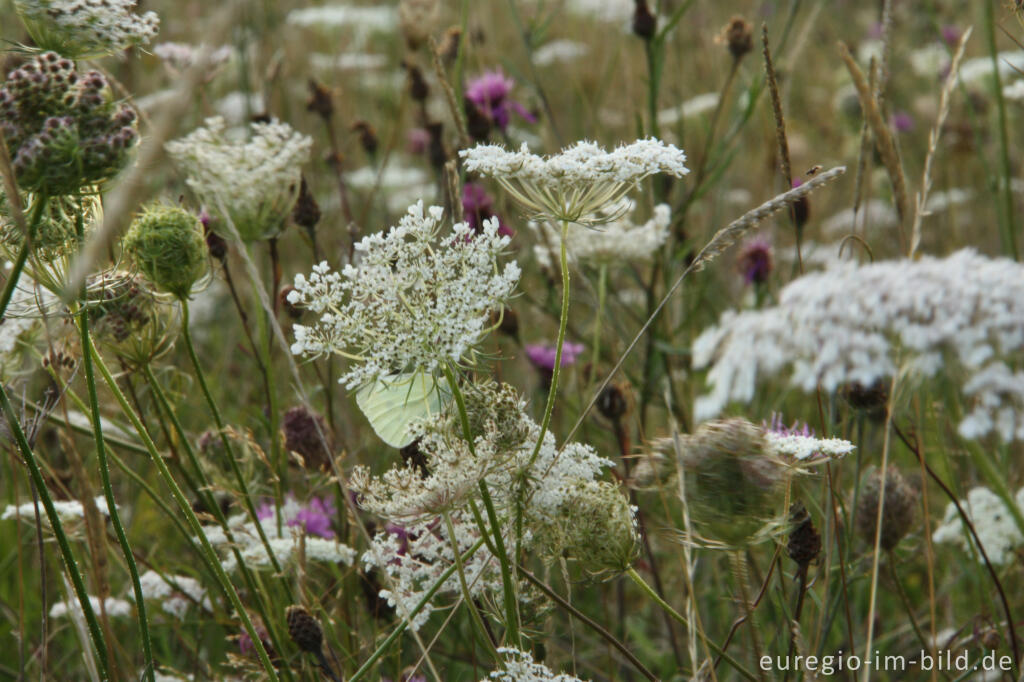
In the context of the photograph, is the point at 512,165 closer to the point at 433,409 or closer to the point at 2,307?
the point at 433,409

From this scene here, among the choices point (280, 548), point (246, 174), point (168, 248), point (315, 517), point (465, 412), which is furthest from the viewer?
point (315, 517)

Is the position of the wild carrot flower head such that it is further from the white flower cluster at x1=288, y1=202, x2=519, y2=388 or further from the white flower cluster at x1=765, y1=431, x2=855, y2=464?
the white flower cluster at x1=765, y1=431, x2=855, y2=464

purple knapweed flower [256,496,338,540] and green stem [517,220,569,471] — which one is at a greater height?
green stem [517,220,569,471]

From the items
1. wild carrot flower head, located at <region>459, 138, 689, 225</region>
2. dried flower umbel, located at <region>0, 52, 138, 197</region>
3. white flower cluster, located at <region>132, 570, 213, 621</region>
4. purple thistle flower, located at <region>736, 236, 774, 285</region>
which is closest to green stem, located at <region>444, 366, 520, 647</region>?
wild carrot flower head, located at <region>459, 138, 689, 225</region>

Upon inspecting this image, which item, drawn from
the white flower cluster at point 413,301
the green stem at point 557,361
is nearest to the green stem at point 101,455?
the white flower cluster at point 413,301

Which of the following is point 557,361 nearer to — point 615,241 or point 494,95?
point 615,241

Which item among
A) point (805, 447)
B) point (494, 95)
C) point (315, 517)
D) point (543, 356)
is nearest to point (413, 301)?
point (805, 447)
